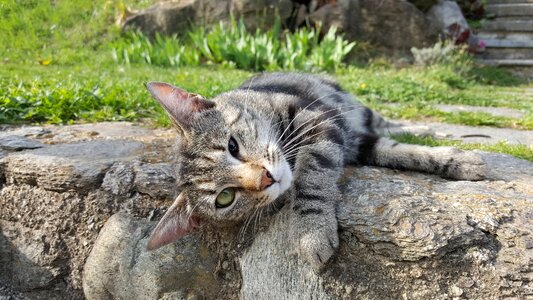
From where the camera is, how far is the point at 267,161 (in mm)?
2193

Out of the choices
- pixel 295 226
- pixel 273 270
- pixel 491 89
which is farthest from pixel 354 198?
pixel 491 89

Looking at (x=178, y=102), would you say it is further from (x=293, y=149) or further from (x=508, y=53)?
(x=508, y=53)

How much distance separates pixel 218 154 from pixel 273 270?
0.62m

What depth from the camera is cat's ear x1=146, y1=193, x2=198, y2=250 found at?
215 centimetres

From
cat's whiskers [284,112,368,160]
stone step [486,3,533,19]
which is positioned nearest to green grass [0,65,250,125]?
cat's whiskers [284,112,368,160]

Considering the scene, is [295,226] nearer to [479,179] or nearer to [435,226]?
[435,226]

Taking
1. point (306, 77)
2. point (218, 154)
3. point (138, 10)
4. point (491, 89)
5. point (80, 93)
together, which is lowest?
point (491, 89)

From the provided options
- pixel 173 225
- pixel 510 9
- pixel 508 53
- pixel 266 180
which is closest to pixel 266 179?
pixel 266 180

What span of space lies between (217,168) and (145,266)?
73 cm

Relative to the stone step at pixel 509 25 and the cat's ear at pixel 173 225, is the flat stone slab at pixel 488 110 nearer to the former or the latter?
the cat's ear at pixel 173 225

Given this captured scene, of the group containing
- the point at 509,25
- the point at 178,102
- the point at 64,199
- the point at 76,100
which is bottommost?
the point at 509,25

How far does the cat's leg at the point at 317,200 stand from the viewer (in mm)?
2031

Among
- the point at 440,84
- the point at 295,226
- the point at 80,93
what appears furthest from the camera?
the point at 440,84

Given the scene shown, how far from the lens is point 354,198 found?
2225 mm
